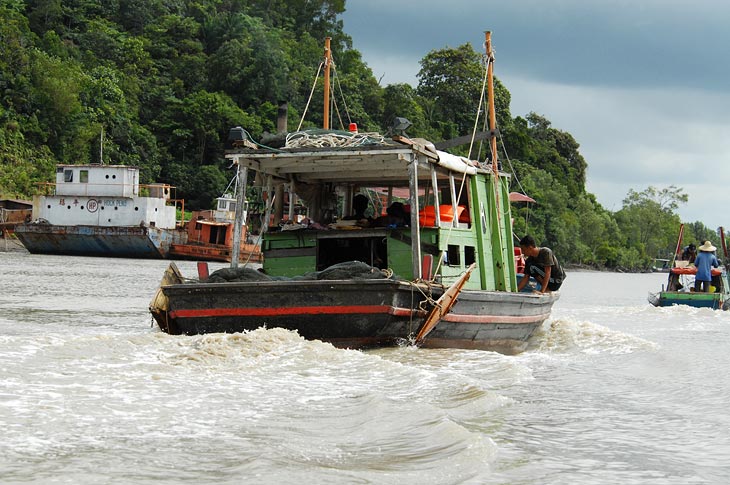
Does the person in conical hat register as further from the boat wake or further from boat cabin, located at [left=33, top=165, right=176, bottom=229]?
boat cabin, located at [left=33, top=165, right=176, bottom=229]

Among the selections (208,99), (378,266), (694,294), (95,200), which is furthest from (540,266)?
(208,99)

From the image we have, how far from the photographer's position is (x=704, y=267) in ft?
87.1

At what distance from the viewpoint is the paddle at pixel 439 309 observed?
1064 centimetres

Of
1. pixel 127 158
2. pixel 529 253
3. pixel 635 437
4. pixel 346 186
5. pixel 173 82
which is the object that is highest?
pixel 173 82

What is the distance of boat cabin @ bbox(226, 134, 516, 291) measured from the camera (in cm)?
1137

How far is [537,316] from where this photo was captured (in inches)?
546

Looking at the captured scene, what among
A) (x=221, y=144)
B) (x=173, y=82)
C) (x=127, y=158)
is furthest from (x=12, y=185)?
(x=173, y=82)

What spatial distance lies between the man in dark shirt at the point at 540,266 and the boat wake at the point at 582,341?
3.12 feet

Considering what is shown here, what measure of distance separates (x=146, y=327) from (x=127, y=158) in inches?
2208

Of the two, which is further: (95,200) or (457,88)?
(457,88)

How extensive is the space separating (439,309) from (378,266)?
6.82 feet

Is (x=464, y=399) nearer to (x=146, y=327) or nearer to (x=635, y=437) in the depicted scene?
(x=635, y=437)

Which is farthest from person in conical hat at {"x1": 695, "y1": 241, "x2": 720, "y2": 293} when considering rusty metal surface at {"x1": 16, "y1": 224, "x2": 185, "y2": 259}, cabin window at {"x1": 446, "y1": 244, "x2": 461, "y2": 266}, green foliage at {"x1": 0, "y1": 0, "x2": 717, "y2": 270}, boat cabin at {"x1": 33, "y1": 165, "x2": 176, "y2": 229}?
boat cabin at {"x1": 33, "y1": 165, "x2": 176, "y2": 229}

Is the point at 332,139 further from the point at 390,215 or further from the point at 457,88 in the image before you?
the point at 457,88
